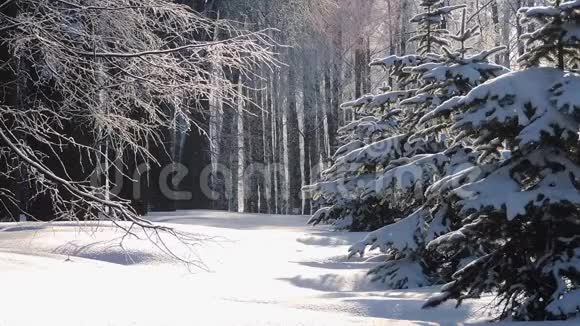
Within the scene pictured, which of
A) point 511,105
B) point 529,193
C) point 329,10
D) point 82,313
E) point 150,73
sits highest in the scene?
point 329,10

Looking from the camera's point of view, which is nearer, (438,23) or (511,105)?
(511,105)


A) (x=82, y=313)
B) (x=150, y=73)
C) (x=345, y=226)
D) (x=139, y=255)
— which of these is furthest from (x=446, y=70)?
(x=345, y=226)

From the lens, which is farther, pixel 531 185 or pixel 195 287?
pixel 195 287

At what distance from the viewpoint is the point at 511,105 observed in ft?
19.1

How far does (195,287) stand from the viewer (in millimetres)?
7332

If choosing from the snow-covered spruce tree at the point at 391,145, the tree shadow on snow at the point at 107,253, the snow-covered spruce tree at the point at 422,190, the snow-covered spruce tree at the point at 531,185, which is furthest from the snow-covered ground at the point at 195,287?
the snow-covered spruce tree at the point at 391,145

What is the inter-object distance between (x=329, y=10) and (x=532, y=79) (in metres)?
20.1

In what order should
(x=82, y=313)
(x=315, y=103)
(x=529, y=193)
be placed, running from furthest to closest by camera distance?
1. (x=315, y=103)
2. (x=529, y=193)
3. (x=82, y=313)

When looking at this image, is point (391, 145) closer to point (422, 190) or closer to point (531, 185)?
point (422, 190)

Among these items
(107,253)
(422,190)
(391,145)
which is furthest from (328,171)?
(107,253)

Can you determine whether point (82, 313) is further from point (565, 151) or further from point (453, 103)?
point (565, 151)

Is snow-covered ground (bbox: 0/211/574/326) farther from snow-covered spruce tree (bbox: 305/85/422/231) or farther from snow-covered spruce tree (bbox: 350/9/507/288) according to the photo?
snow-covered spruce tree (bbox: 305/85/422/231)

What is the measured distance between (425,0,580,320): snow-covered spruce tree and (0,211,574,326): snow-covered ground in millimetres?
618

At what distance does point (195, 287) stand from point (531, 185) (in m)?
3.43
